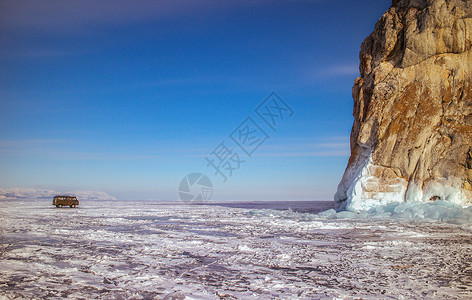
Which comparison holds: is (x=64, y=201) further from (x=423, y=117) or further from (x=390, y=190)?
(x=423, y=117)

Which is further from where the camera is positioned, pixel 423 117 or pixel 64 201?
pixel 64 201

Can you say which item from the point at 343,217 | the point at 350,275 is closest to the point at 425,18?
the point at 343,217

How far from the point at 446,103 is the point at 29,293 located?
1039 inches

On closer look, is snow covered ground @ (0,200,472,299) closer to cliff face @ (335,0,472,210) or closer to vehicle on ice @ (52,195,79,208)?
cliff face @ (335,0,472,210)

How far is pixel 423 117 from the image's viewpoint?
23.6 meters

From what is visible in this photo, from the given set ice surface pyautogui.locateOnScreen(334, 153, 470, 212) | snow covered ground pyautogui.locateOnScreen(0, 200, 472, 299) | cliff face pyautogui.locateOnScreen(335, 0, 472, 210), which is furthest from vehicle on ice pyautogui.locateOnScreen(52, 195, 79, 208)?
ice surface pyautogui.locateOnScreen(334, 153, 470, 212)

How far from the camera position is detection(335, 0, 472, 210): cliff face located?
22.5m

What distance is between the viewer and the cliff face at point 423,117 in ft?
73.8

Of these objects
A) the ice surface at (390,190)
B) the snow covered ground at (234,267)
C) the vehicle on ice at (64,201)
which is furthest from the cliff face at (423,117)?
the vehicle on ice at (64,201)

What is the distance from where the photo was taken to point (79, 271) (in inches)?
242

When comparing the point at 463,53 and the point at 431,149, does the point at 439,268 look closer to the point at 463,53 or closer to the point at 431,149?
the point at 431,149

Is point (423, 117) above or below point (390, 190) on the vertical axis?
above

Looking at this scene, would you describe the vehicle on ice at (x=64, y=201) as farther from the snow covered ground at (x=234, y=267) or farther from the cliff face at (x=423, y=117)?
the cliff face at (x=423, y=117)

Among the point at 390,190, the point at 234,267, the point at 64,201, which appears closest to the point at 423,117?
the point at 390,190
